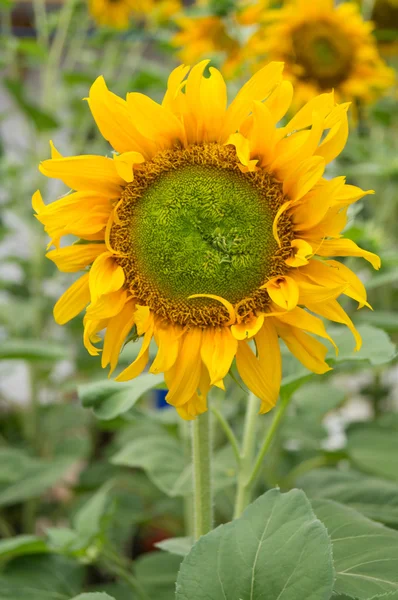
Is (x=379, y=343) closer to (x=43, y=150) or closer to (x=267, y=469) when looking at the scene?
(x=267, y=469)

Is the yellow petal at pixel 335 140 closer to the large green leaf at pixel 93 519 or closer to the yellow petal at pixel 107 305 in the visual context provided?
the yellow petal at pixel 107 305

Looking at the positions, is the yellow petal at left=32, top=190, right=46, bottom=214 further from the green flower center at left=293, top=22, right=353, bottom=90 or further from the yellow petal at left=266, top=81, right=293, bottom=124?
the green flower center at left=293, top=22, right=353, bottom=90

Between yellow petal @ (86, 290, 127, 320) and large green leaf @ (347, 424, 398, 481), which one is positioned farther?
large green leaf @ (347, 424, 398, 481)

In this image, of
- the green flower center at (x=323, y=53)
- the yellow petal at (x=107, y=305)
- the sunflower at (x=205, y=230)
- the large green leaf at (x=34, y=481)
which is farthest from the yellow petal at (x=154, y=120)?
the green flower center at (x=323, y=53)

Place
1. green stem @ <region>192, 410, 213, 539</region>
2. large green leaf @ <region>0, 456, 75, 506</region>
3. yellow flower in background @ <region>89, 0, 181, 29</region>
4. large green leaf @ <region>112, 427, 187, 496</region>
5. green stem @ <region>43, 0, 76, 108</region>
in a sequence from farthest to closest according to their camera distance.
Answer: yellow flower in background @ <region>89, 0, 181, 29</region>
green stem @ <region>43, 0, 76, 108</region>
large green leaf @ <region>0, 456, 75, 506</region>
large green leaf @ <region>112, 427, 187, 496</region>
green stem @ <region>192, 410, 213, 539</region>

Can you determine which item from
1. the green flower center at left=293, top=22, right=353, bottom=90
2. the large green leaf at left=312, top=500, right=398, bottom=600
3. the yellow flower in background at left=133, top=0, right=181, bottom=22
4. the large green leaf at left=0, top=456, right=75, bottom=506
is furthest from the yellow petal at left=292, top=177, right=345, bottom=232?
the yellow flower in background at left=133, top=0, right=181, bottom=22

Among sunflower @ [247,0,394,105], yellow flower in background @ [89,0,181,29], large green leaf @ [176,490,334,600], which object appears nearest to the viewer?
large green leaf @ [176,490,334,600]

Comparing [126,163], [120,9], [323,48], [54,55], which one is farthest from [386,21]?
[126,163]
